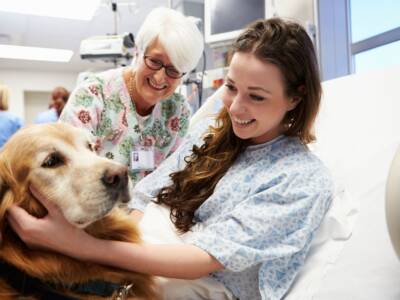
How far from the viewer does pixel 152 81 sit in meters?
1.87

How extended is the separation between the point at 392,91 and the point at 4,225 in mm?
1311

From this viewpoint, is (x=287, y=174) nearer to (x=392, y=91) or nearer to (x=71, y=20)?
(x=392, y=91)

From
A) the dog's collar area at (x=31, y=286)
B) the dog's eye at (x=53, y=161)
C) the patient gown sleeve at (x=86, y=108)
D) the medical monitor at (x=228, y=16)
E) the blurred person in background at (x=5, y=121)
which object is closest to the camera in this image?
the dog's collar area at (x=31, y=286)

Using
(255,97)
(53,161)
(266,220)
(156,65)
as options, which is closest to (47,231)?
(53,161)

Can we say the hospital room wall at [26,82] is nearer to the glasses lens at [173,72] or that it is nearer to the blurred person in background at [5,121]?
the blurred person in background at [5,121]

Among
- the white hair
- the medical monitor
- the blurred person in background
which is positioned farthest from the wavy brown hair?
the blurred person in background

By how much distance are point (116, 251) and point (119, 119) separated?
3.22 feet

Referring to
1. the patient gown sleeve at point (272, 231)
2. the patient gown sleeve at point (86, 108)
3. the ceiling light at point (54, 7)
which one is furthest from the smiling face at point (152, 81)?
the ceiling light at point (54, 7)

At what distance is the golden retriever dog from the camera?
1.01m

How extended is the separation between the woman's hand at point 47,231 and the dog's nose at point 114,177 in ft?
0.45

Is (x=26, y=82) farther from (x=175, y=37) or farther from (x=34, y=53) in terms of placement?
(x=175, y=37)

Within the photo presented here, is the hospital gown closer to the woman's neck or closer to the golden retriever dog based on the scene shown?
the golden retriever dog

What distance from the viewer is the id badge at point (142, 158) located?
6.41 ft

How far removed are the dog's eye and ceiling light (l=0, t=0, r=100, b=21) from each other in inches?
183
